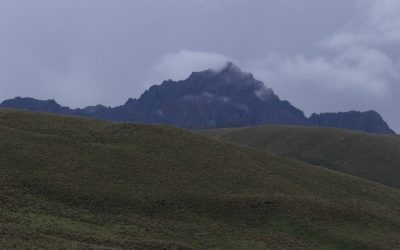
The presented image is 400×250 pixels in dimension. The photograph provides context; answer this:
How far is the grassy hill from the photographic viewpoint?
43719 millimetres

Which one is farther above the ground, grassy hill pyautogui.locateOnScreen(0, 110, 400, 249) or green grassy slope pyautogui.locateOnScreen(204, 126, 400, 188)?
green grassy slope pyautogui.locateOnScreen(204, 126, 400, 188)

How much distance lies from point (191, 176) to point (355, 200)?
2080 centimetres

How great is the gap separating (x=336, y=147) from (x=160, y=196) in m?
93.0

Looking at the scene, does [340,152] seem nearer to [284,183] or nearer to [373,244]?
[284,183]

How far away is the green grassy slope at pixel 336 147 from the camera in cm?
12481

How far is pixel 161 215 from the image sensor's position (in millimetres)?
50312

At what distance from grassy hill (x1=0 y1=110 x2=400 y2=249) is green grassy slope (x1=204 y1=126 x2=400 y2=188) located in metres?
52.2

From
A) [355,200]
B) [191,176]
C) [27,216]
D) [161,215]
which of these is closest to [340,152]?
[355,200]

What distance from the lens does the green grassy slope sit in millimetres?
124812

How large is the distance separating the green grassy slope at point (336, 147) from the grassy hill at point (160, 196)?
52214mm

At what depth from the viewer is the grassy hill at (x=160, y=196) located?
4372 cm

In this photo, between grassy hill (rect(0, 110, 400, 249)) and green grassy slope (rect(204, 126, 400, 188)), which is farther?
green grassy slope (rect(204, 126, 400, 188))

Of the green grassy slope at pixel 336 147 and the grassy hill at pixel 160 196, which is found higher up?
the green grassy slope at pixel 336 147

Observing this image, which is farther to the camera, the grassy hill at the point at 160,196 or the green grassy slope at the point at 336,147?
the green grassy slope at the point at 336,147
